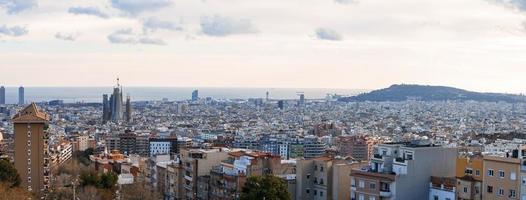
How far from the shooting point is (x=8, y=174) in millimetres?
29484

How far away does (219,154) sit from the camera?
1208 inches

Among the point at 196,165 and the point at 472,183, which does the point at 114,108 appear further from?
the point at 472,183

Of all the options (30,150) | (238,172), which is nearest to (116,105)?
(30,150)

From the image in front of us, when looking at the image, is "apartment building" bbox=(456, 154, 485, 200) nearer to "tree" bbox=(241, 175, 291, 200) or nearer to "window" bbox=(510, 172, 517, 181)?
"window" bbox=(510, 172, 517, 181)

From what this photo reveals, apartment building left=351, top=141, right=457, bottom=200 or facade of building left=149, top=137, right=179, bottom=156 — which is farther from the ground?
apartment building left=351, top=141, right=457, bottom=200

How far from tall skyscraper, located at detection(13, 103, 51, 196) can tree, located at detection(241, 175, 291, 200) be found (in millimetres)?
12313

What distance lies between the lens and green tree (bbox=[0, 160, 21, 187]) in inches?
1146

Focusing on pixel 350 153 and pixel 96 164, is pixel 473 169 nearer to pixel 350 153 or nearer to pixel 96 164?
pixel 96 164

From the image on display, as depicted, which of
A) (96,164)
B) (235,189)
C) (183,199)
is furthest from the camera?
(96,164)

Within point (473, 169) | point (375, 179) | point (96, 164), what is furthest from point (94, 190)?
point (96, 164)

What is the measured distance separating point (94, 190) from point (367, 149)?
113 ft

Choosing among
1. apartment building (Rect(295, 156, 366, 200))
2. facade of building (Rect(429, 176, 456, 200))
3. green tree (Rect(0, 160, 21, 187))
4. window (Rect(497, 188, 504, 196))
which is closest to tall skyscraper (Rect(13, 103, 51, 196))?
green tree (Rect(0, 160, 21, 187))

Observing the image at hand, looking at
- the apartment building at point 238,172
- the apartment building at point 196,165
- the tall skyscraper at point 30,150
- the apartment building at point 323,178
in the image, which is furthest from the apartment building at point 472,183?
the tall skyscraper at point 30,150

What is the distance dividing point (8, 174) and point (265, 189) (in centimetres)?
1137
